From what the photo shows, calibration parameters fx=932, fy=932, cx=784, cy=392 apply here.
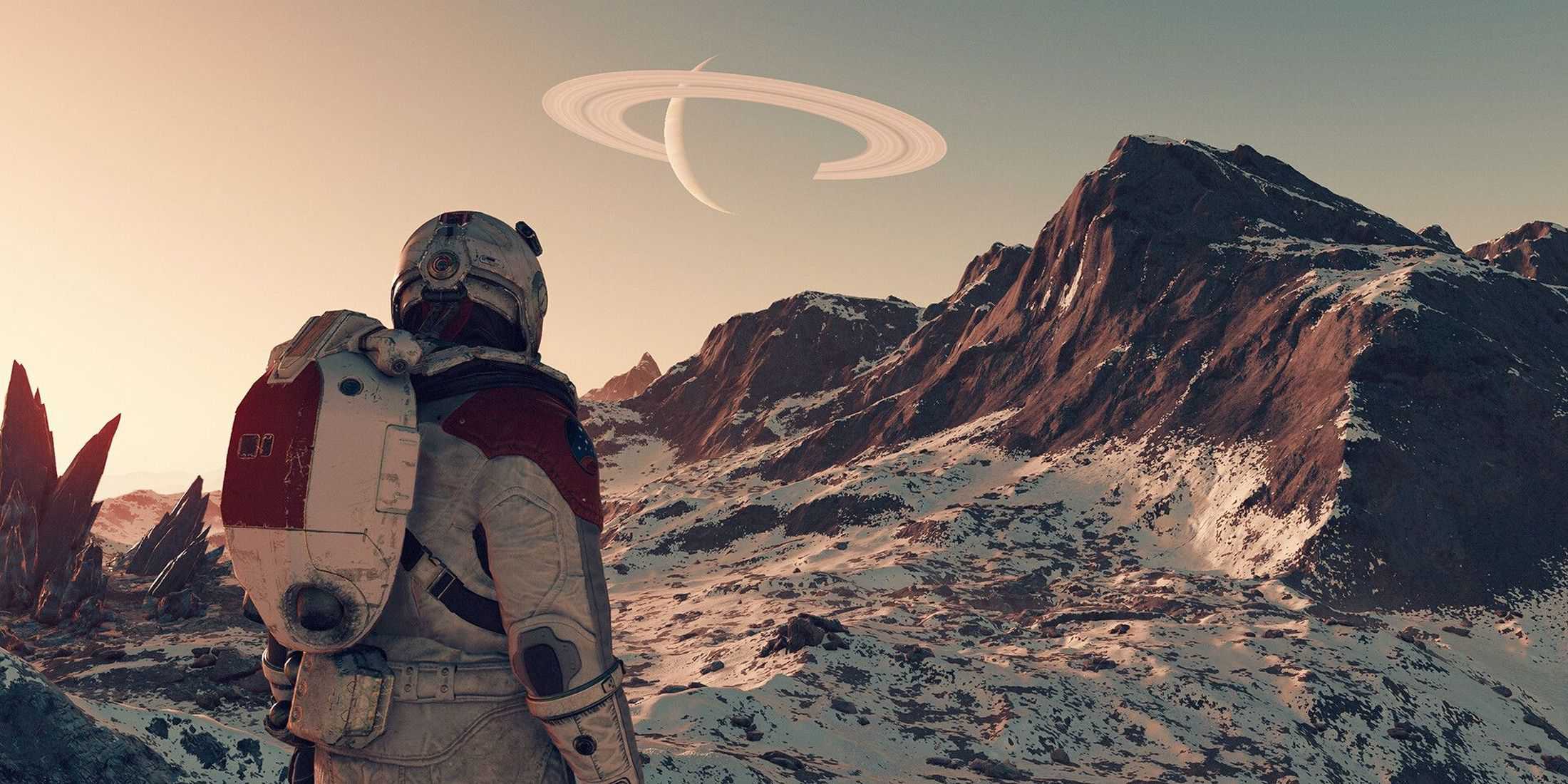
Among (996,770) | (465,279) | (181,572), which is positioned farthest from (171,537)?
(465,279)

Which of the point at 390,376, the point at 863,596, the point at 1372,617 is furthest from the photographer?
the point at 863,596

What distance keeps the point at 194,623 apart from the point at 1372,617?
37.4 meters

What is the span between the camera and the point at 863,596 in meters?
35.5

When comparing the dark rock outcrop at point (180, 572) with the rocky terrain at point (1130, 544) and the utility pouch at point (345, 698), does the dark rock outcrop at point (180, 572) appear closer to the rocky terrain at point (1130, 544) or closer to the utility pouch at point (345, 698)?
the rocky terrain at point (1130, 544)

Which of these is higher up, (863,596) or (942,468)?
(942,468)

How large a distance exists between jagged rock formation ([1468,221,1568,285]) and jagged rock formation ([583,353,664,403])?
310 ft

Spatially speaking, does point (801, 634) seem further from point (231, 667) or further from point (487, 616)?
point (487, 616)

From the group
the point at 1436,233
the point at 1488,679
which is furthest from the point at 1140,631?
the point at 1436,233

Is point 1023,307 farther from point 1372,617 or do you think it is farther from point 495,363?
point 495,363

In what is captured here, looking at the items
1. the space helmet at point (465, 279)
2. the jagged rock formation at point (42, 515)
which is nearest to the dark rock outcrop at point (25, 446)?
the jagged rock formation at point (42, 515)

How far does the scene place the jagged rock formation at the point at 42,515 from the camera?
24.6m

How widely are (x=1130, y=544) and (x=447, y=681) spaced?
42.6 metres

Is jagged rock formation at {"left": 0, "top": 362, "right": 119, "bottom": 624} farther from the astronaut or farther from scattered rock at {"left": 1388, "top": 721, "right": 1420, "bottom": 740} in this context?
scattered rock at {"left": 1388, "top": 721, "right": 1420, "bottom": 740}

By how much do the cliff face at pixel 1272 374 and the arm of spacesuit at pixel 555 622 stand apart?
1505 inches
